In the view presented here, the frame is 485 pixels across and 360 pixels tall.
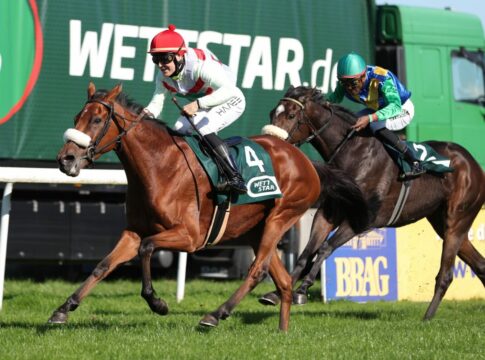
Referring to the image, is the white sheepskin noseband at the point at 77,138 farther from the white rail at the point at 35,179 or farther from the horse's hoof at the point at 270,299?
the white rail at the point at 35,179

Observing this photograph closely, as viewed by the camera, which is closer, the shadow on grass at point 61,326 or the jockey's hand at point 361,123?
the shadow on grass at point 61,326

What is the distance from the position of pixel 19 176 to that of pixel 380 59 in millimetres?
5689

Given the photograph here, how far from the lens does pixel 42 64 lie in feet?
36.0

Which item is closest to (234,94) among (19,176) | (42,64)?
(19,176)

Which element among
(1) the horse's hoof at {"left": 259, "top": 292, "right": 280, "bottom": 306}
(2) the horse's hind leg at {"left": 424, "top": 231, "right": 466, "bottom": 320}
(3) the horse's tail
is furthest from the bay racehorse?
(2) the horse's hind leg at {"left": 424, "top": 231, "right": 466, "bottom": 320}

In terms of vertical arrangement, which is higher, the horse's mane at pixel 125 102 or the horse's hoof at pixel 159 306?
the horse's mane at pixel 125 102

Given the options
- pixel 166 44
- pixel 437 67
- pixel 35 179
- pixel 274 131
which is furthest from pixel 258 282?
pixel 437 67

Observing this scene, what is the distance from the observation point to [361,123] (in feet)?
29.3

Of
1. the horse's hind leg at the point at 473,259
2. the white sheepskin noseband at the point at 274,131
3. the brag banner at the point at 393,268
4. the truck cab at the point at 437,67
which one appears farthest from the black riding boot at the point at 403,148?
the truck cab at the point at 437,67

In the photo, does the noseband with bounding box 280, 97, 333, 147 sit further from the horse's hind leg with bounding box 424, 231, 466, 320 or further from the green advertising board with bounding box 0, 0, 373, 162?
the green advertising board with bounding box 0, 0, 373, 162

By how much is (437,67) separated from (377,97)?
190 inches

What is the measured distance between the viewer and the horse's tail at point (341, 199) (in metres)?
8.55

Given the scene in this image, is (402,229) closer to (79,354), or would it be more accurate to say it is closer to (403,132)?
(403,132)

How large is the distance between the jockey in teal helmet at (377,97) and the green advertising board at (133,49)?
294cm
